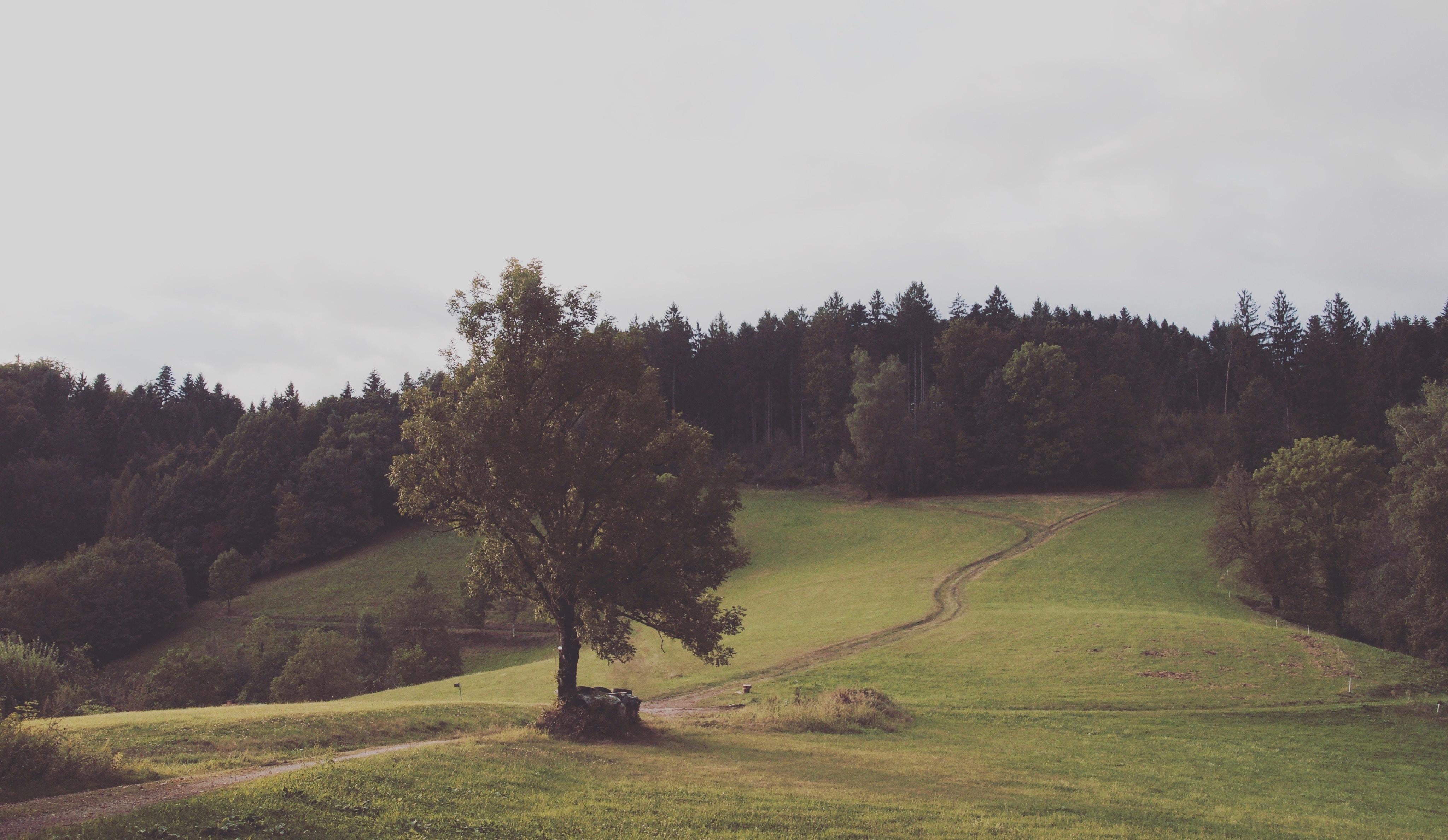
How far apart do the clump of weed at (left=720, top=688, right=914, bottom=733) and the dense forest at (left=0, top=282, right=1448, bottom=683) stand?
6059 centimetres

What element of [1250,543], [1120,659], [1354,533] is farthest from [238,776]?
[1354,533]

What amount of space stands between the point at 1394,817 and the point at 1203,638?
67.1 feet

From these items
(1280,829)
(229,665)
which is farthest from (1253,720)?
(229,665)

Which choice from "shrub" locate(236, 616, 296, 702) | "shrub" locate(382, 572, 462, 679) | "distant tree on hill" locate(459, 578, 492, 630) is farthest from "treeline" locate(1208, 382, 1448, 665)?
"shrub" locate(236, 616, 296, 702)

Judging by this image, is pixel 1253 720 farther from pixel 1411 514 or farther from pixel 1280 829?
pixel 1411 514

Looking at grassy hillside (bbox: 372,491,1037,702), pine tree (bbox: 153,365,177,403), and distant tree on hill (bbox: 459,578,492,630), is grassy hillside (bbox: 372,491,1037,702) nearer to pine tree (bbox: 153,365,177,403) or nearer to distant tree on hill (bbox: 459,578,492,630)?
distant tree on hill (bbox: 459,578,492,630)

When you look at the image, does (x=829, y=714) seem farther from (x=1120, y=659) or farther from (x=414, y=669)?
(x=414, y=669)

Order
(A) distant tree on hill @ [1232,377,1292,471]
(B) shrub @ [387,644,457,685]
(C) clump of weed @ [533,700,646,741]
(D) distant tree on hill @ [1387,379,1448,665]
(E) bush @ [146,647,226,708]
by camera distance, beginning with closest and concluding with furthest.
Result: (C) clump of weed @ [533,700,646,741] → (D) distant tree on hill @ [1387,379,1448,665] → (E) bush @ [146,647,226,708] → (B) shrub @ [387,644,457,685] → (A) distant tree on hill @ [1232,377,1292,471]

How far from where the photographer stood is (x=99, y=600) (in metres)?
75.2

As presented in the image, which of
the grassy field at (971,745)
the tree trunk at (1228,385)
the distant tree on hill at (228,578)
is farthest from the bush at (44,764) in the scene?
the tree trunk at (1228,385)

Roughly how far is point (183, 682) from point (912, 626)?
44.9m

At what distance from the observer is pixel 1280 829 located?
18.2 meters

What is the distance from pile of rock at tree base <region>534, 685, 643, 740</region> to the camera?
21.9 metres

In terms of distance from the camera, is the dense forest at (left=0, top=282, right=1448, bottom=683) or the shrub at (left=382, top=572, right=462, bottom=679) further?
the dense forest at (left=0, top=282, right=1448, bottom=683)
